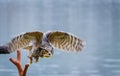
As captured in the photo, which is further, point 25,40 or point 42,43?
point 25,40

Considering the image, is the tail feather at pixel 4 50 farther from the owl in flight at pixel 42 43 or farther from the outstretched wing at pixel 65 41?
the outstretched wing at pixel 65 41

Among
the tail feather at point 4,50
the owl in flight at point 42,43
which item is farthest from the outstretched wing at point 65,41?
the tail feather at point 4,50

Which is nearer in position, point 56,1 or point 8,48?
point 8,48

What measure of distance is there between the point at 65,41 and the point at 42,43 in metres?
0.12

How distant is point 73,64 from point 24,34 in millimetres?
10605

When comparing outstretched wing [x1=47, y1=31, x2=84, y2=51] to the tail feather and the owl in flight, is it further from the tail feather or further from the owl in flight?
the tail feather

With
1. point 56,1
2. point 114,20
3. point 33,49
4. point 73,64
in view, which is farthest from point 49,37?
point 56,1

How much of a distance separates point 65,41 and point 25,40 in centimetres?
13

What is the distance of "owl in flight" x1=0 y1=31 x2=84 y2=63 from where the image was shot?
1.52 meters

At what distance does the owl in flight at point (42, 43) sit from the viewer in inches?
59.7

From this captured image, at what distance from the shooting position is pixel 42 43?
4.98 ft

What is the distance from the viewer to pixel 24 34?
63.2 inches

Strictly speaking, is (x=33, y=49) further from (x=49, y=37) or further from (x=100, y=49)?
(x=100, y=49)

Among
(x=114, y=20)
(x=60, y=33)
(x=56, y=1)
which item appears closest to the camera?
(x=60, y=33)
